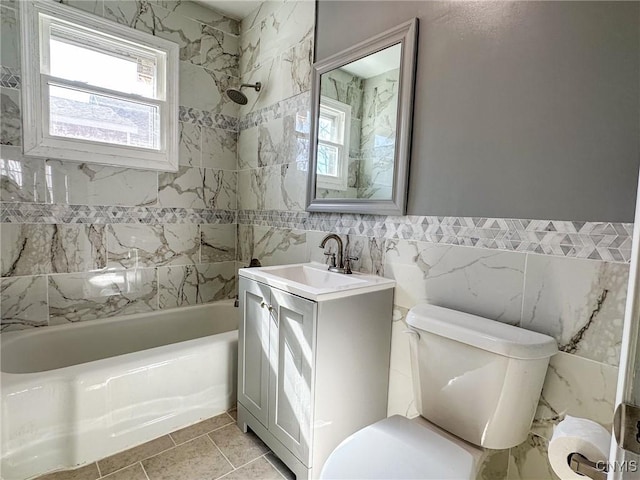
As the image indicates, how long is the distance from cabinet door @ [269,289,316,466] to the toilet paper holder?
34.4 inches

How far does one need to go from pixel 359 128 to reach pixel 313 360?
1.19m

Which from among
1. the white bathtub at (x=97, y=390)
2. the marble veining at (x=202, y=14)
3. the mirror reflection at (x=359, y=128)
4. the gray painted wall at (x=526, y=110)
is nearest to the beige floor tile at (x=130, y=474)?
the white bathtub at (x=97, y=390)

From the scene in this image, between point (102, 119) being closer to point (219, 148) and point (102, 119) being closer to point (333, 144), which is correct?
point (219, 148)

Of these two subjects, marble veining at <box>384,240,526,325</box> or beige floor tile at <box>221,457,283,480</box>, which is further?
beige floor tile at <box>221,457,283,480</box>

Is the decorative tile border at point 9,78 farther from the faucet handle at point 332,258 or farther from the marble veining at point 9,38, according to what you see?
the faucet handle at point 332,258

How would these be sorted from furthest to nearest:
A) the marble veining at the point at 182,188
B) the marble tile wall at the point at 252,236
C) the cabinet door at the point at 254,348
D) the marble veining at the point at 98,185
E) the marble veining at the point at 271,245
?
the marble veining at the point at 182,188, the marble veining at the point at 271,245, the marble veining at the point at 98,185, the cabinet door at the point at 254,348, the marble tile wall at the point at 252,236

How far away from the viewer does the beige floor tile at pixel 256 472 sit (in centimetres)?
147

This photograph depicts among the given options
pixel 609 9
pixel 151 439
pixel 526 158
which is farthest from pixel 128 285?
pixel 609 9

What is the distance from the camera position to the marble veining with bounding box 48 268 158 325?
6.84 feet

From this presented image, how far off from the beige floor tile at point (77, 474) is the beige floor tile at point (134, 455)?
3cm

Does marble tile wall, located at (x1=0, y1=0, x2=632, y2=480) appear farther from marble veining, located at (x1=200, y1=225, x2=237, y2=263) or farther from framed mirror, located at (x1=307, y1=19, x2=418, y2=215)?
framed mirror, located at (x1=307, y1=19, x2=418, y2=215)

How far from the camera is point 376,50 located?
1.63 m

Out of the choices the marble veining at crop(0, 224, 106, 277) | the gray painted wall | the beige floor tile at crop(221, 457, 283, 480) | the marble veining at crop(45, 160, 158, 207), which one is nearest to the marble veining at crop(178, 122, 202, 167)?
the marble veining at crop(45, 160, 158, 207)

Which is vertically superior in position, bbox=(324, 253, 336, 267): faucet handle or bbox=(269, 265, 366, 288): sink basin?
bbox=(324, 253, 336, 267): faucet handle
